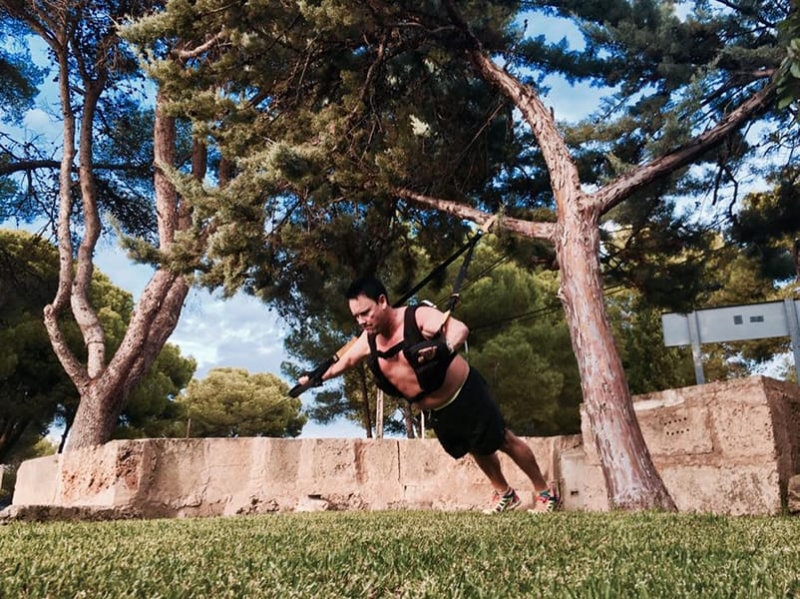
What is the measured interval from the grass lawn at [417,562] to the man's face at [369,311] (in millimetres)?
1375

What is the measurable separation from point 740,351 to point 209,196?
18.1m

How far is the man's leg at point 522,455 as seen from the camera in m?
4.57

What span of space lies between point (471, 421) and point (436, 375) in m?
0.50

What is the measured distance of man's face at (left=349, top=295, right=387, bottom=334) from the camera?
409 centimetres

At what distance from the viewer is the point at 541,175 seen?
25.2 feet

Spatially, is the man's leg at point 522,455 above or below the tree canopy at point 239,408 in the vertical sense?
below

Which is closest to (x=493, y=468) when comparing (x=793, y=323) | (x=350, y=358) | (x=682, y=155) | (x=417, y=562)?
(x=350, y=358)

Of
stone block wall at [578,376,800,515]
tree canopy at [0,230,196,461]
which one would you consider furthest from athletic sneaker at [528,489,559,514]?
tree canopy at [0,230,196,461]

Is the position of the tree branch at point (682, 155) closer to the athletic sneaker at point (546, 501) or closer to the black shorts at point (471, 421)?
the black shorts at point (471, 421)

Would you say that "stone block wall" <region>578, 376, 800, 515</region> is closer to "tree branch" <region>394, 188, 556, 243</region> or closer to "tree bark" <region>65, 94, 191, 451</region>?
"tree branch" <region>394, 188, 556, 243</region>

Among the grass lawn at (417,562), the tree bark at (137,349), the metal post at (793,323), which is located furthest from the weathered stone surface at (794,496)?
the tree bark at (137,349)

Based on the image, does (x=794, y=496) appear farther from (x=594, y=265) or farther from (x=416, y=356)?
(x=416, y=356)

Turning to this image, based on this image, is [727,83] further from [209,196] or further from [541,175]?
[209,196]

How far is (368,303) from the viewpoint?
4.09 metres
